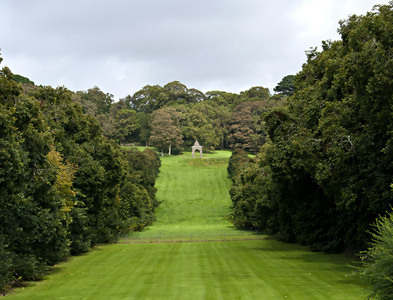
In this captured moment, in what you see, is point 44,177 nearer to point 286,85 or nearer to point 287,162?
point 287,162

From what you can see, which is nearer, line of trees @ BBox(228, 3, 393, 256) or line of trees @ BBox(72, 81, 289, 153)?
line of trees @ BBox(228, 3, 393, 256)

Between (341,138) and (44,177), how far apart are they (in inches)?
596

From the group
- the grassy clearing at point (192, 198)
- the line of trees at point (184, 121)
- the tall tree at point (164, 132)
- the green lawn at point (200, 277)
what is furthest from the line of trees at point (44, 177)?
the line of trees at point (184, 121)

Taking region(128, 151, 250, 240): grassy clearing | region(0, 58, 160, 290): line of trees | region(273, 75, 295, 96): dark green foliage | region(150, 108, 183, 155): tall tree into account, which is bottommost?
region(128, 151, 250, 240): grassy clearing

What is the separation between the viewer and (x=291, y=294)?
1672 centimetres

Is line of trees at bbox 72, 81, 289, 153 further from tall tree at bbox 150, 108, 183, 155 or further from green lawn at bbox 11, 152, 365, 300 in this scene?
green lawn at bbox 11, 152, 365, 300

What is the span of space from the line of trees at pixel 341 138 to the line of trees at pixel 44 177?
1356cm

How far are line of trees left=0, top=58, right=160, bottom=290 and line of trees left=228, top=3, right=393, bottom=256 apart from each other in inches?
534

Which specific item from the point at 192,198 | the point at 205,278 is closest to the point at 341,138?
the point at 205,278

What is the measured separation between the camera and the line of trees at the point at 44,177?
64.4ft

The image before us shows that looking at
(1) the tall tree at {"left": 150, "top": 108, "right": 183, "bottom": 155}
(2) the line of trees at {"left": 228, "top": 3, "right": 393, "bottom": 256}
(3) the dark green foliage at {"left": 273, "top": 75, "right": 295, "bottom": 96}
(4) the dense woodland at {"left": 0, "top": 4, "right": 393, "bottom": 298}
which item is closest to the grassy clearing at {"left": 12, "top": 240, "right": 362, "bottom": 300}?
(4) the dense woodland at {"left": 0, "top": 4, "right": 393, "bottom": 298}

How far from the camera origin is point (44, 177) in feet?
74.6

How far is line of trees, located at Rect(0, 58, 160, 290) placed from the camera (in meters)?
19.6

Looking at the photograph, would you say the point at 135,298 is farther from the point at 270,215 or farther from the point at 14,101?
the point at 270,215
